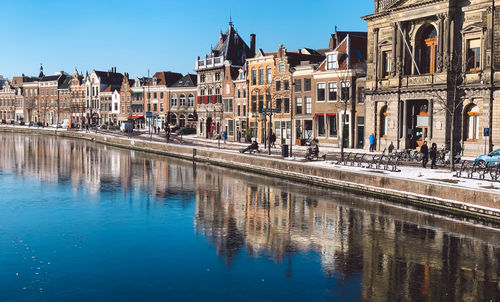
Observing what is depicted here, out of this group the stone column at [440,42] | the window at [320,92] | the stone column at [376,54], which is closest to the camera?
the stone column at [440,42]

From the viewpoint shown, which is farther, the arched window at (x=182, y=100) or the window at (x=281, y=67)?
the arched window at (x=182, y=100)

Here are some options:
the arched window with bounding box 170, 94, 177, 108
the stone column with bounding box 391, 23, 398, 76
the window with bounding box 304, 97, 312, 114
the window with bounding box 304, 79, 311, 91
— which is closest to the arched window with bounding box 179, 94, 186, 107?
the arched window with bounding box 170, 94, 177, 108

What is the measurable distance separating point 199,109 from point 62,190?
5184cm

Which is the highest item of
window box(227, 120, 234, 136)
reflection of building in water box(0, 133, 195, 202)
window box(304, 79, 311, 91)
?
window box(304, 79, 311, 91)

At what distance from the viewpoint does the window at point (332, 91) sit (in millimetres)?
60213

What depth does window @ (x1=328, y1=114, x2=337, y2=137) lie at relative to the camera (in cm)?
6062

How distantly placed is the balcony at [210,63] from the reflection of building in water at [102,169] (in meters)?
22.1

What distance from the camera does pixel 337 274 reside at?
18297mm

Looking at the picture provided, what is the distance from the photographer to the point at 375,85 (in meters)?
53.6

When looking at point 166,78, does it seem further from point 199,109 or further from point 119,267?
point 119,267

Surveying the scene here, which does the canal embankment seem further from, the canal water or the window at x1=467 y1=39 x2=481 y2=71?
the window at x1=467 y1=39 x2=481 y2=71

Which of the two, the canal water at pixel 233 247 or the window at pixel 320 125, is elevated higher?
the window at pixel 320 125

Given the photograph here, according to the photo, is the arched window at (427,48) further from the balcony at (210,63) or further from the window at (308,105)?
the balcony at (210,63)

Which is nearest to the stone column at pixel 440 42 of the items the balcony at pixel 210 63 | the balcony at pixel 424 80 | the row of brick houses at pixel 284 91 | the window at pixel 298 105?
the balcony at pixel 424 80
